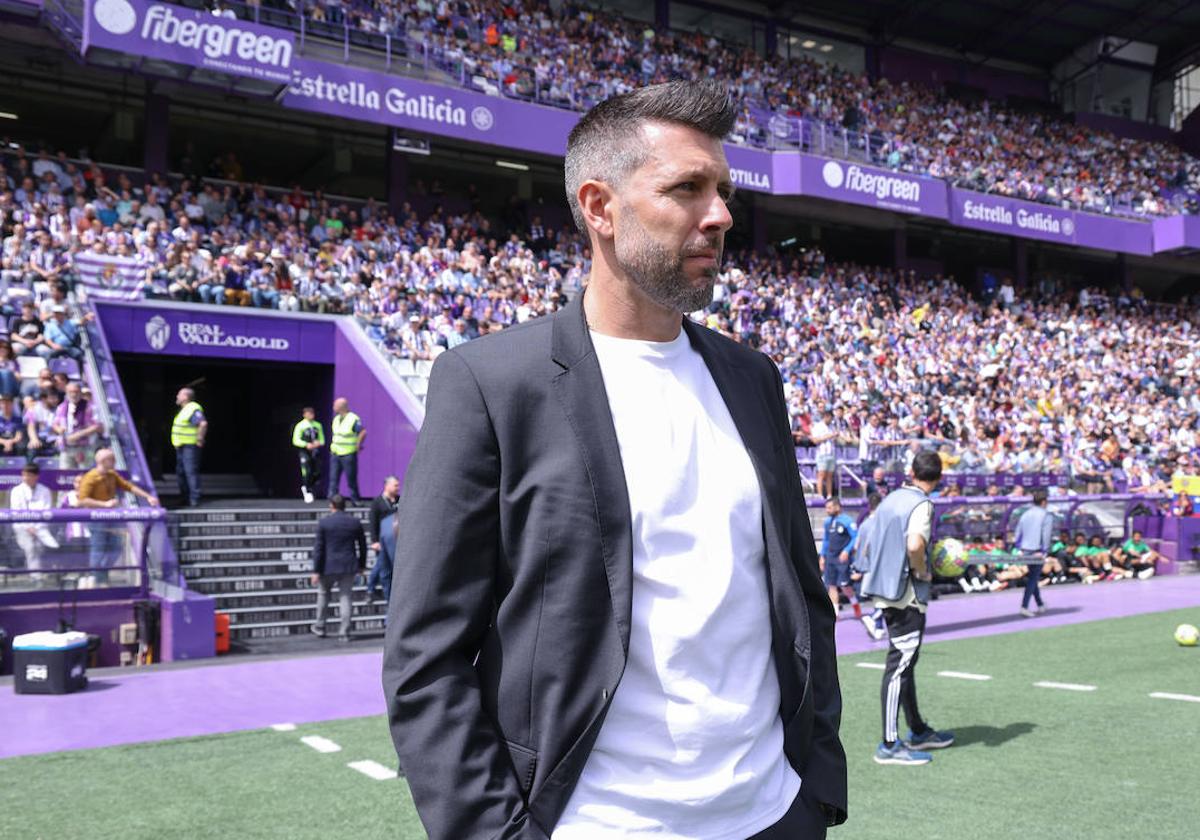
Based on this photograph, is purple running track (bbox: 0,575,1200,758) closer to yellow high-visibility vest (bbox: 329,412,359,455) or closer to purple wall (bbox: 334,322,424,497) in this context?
yellow high-visibility vest (bbox: 329,412,359,455)

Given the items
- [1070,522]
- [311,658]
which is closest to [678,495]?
[311,658]

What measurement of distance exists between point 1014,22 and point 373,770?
4309 centimetres

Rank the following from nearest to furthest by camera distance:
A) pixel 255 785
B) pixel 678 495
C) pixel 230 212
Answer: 1. pixel 678 495
2. pixel 255 785
3. pixel 230 212

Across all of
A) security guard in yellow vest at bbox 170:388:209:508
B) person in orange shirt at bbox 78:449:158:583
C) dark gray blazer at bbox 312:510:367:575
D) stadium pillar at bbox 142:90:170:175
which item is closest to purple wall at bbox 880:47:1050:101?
stadium pillar at bbox 142:90:170:175

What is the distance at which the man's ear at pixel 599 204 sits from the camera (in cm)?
212

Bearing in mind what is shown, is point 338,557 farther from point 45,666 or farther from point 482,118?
point 482,118

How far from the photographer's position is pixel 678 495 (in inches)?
80.0

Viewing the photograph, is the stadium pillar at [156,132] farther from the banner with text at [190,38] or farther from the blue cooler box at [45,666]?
the blue cooler box at [45,666]

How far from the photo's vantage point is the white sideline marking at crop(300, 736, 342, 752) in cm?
776

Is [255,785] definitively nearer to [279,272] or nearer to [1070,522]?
[279,272]

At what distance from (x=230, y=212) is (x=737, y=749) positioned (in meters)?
22.2

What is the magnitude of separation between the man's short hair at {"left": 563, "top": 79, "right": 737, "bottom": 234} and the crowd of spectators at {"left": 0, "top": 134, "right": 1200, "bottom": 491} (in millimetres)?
14083

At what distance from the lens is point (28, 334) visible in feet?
50.4

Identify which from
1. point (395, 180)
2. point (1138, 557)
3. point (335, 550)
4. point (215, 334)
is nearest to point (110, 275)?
point (215, 334)
